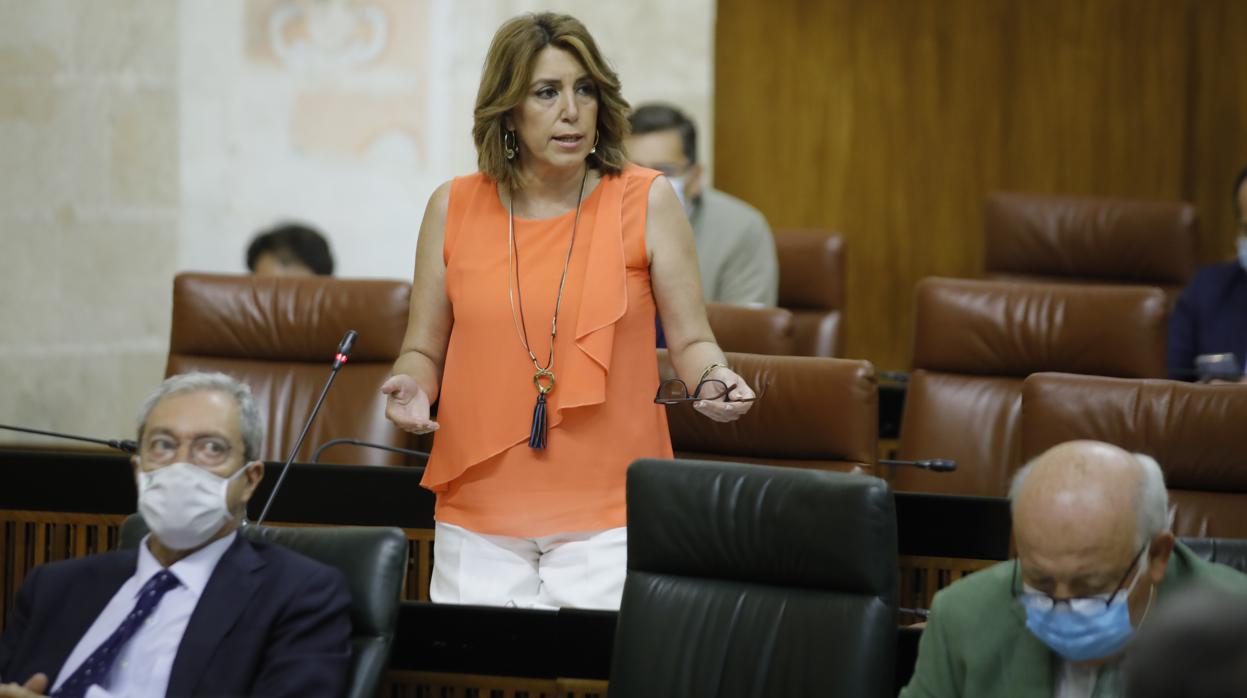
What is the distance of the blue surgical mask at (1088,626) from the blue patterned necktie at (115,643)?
3.84 feet

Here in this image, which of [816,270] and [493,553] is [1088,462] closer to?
[493,553]

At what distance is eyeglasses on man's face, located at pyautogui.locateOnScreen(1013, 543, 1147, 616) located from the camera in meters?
2.02

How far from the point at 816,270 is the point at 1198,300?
1.20 metres

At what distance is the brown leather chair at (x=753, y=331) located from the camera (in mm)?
3844

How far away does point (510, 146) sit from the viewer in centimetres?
268

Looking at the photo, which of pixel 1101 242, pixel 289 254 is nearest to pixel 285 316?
pixel 289 254

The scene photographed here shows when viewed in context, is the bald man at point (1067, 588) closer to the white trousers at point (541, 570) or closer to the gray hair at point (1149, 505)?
the gray hair at point (1149, 505)

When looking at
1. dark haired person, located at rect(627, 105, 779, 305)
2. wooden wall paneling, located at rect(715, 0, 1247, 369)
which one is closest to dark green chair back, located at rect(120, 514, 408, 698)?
dark haired person, located at rect(627, 105, 779, 305)

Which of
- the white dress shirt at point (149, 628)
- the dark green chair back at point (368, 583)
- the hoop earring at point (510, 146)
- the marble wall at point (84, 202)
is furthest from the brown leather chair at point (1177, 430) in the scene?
the marble wall at point (84, 202)

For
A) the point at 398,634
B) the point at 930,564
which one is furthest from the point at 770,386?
the point at 398,634

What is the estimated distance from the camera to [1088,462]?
207 cm

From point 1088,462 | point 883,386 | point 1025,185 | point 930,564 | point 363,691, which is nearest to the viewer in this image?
point 1088,462

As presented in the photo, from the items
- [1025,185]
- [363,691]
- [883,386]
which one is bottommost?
[363,691]

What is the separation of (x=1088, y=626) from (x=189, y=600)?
3.92 feet
